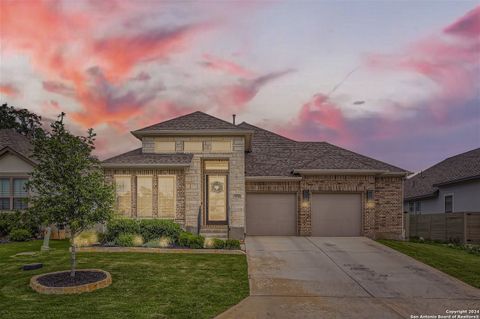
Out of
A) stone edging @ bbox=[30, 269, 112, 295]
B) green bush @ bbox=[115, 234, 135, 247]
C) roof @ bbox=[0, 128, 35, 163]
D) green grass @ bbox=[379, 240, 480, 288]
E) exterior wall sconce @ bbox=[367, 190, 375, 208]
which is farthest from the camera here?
roof @ bbox=[0, 128, 35, 163]

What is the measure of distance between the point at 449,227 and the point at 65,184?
19785 millimetres

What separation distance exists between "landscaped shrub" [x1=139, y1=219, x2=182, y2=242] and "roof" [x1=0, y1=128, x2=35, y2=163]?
31.3 ft

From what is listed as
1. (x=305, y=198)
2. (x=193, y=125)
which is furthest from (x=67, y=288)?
(x=305, y=198)

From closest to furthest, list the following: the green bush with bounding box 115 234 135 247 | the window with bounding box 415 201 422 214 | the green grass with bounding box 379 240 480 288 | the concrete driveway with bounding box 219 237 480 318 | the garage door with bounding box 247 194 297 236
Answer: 1. the concrete driveway with bounding box 219 237 480 318
2. the green grass with bounding box 379 240 480 288
3. the green bush with bounding box 115 234 135 247
4. the garage door with bounding box 247 194 297 236
5. the window with bounding box 415 201 422 214

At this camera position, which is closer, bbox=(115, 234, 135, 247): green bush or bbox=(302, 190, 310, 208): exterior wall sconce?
bbox=(115, 234, 135, 247): green bush

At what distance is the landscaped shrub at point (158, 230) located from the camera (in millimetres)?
15148

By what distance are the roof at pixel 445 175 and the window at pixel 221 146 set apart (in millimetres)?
14420

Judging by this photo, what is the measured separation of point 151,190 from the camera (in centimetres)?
1733

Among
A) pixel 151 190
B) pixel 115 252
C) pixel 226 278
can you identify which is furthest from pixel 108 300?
pixel 151 190

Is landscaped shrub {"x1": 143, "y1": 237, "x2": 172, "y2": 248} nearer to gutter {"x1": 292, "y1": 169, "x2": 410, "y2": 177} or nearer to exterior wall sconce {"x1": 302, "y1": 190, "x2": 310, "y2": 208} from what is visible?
exterior wall sconce {"x1": 302, "y1": 190, "x2": 310, "y2": 208}

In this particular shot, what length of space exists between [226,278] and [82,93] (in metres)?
16.0

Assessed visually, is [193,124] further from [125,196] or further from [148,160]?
[125,196]

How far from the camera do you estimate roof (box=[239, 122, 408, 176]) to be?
736 inches

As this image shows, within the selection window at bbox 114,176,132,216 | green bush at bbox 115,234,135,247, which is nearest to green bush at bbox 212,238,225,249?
green bush at bbox 115,234,135,247
